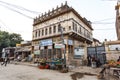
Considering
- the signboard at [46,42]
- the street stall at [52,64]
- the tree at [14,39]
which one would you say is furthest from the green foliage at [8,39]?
the street stall at [52,64]

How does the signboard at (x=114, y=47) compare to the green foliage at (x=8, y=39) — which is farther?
the green foliage at (x=8, y=39)

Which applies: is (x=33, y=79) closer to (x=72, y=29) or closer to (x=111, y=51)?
(x=111, y=51)

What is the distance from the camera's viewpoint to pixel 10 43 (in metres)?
42.3

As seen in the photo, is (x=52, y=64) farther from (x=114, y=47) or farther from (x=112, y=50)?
(x=114, y=47)

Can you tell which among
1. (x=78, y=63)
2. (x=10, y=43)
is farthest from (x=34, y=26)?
(x=10, y=43)

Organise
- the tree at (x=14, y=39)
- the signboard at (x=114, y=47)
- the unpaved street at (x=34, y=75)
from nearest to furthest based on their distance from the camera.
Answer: the unpaved street at (x=34, y=75) → the signboard at (x=114, y=47) → the tree at (x=14, y=39)

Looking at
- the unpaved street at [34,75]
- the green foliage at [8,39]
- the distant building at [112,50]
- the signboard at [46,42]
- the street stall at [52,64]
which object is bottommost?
the unpaved street at [34,75]

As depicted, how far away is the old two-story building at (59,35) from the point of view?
19578 mm

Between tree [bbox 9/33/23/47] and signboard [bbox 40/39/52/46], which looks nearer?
signboard [bbox 40/39/52/46]

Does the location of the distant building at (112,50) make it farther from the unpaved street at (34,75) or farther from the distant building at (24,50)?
the distant building at (24,50)

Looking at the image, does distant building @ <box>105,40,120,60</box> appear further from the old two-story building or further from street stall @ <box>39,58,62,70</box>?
street stall @ <box>39,58,62,70</box>

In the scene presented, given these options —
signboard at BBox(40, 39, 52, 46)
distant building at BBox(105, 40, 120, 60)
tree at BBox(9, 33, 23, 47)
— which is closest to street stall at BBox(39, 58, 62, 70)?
signboard at BBox(40, 39, 52, 46)

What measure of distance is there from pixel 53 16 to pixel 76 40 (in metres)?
6.70

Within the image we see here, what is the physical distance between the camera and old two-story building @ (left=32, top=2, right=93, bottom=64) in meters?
19.6
